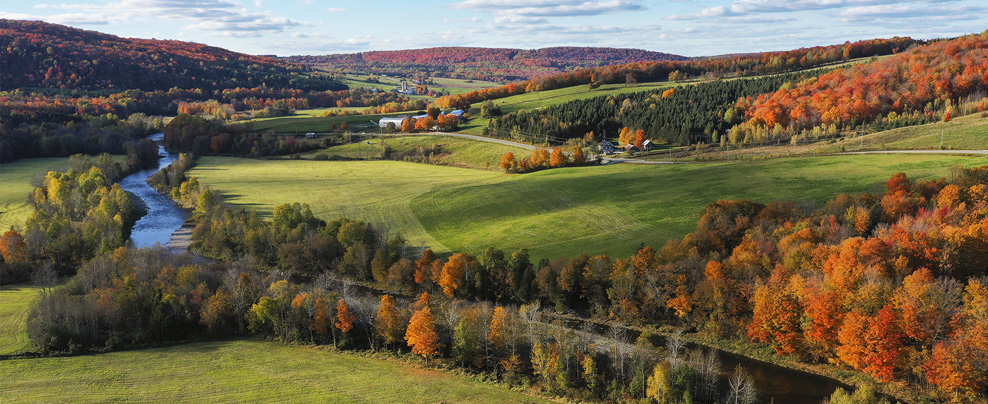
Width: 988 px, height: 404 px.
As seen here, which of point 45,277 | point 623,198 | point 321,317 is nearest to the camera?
point 321,317

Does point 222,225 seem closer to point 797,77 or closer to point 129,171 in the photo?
point 129,171

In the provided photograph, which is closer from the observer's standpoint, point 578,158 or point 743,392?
point 743,392

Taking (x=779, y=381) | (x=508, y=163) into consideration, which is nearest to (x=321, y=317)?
(x=779, y=381)

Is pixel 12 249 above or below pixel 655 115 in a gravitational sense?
below

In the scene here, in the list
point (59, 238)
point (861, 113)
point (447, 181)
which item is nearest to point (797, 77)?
point (861, 113)

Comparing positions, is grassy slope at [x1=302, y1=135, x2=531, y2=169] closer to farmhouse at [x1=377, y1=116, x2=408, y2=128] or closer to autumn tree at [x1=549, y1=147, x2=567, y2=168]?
autumn tree at [x1=549, y1=147, x2=567, y2=168]

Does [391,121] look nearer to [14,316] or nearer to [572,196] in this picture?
[572,196]

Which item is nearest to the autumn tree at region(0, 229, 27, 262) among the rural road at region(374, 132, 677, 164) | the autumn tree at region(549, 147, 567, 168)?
the autumn tree at region(549, 147, 567, 168)
